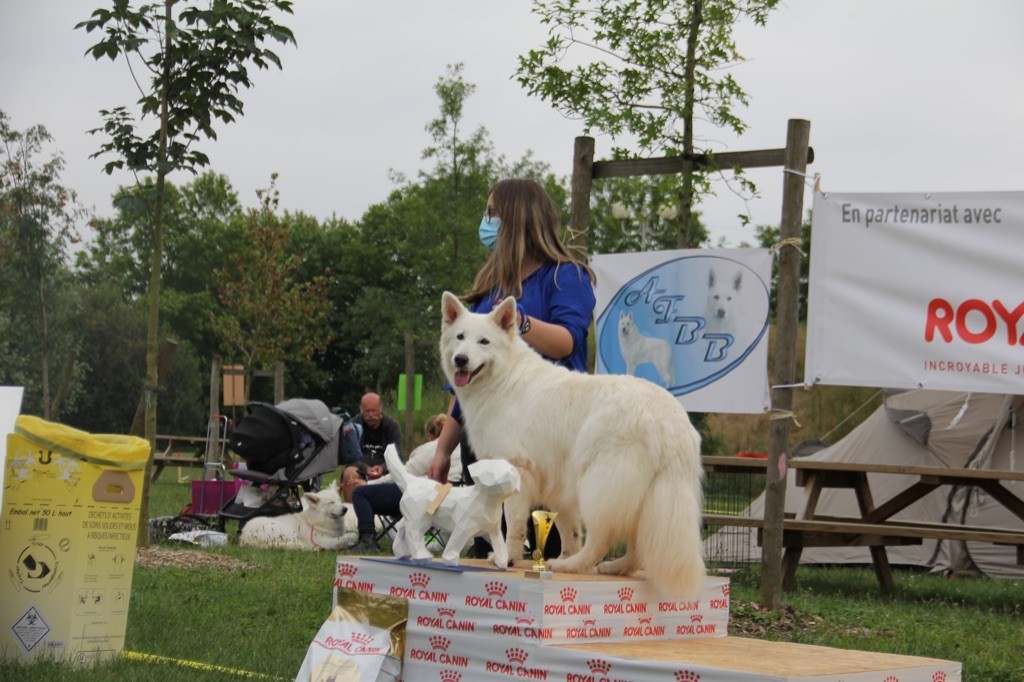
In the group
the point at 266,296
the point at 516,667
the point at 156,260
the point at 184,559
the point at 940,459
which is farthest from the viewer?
the point at 266,296

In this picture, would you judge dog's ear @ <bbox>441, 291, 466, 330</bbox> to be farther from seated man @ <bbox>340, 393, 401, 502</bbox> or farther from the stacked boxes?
seated man @ <bbox>340, 393, 401, 502</bbox>

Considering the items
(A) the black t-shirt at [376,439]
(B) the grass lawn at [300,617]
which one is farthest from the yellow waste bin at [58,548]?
(A) the black t-shirt at [376,439]

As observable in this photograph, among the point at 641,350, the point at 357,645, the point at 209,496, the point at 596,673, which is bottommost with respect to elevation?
the point at 209,496

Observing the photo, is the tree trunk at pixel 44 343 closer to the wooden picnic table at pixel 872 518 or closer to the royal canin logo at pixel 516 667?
the wooden picnic table at pixel 872 518

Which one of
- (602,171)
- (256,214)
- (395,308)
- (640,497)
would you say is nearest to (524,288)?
(640,497)

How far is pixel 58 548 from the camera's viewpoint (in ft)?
15.8

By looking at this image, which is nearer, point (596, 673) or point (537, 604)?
point (596, 673)

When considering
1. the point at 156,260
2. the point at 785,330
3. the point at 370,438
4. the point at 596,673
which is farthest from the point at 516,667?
the point at 370,438

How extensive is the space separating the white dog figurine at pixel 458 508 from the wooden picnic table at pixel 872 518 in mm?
4569

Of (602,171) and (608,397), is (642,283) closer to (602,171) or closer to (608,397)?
(602,171)

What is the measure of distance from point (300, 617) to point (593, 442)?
3.47 m

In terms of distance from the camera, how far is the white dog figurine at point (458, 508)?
3451 millimetres

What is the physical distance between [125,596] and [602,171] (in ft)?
13.7

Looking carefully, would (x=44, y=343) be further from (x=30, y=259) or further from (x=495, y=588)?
(x=495, y=588)
